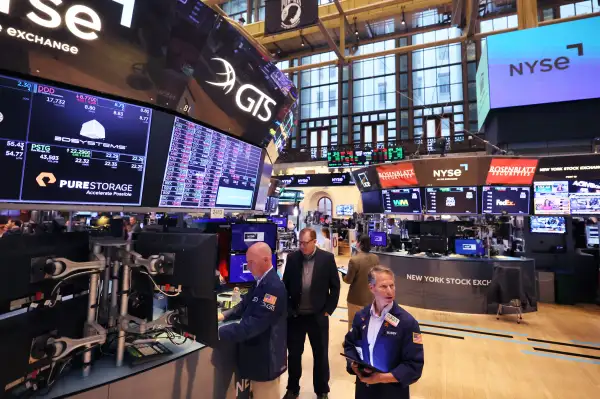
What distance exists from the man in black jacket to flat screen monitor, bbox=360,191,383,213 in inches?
238

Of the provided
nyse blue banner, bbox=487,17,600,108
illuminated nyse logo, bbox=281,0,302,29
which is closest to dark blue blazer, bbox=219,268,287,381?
illuminated nyse logo, bbox=281,0,302,29

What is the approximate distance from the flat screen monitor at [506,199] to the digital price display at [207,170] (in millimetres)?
6394

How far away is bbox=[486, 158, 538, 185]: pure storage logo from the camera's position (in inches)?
283

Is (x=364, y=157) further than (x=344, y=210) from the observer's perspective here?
No

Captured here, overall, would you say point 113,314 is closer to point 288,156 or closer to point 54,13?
point 54,13

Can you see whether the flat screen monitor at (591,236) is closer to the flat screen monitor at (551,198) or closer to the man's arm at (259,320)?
the flat screen monitor at (551,198)

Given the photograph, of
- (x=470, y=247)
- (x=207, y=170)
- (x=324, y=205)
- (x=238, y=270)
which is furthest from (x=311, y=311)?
(x=324, y=205)

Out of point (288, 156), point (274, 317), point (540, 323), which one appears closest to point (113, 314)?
point (274, 317)

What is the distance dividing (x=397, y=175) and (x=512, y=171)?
100 inches

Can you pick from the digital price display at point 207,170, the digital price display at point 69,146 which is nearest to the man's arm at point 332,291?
the digital price display at point 207,170

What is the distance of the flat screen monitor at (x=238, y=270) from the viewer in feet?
10.1

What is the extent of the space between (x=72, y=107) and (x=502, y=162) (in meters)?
8.02

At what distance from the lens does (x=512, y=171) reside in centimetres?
727

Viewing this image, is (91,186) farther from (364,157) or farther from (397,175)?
(364,157)
